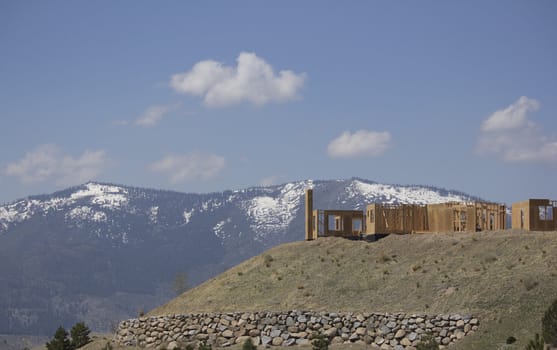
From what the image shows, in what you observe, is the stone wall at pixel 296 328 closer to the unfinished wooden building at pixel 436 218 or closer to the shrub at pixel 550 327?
the shrub at pixel 550 327

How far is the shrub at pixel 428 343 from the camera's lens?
50431 mm

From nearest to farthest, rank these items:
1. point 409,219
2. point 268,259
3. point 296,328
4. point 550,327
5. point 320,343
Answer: point 550,327
point 320,343
point 296,328
point 268,259
point 409,219

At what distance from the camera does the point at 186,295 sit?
2803 inches

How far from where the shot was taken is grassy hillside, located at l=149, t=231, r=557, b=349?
182 ft

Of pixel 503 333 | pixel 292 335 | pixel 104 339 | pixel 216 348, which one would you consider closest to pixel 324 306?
pixel 292 335

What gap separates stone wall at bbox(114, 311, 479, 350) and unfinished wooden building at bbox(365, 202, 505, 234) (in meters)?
16.0

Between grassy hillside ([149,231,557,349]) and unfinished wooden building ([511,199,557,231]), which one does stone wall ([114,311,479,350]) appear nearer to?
grassy hillside ([149,231,557,349])

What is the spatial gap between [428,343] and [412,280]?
9.59 meters

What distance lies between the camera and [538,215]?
67.3 metres

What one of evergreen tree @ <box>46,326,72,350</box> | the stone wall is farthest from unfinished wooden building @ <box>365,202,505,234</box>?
evergreen tree @ <box>46,326,72,350</box>

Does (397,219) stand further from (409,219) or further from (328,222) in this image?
(328,222)

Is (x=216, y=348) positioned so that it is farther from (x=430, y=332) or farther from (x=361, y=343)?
(x=430, y=332)

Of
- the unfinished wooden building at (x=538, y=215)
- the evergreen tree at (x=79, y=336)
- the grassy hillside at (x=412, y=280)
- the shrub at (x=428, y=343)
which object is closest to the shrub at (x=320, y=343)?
the grassy hillside at (x=412, y=280)

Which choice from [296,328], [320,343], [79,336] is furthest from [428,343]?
[79,336]
